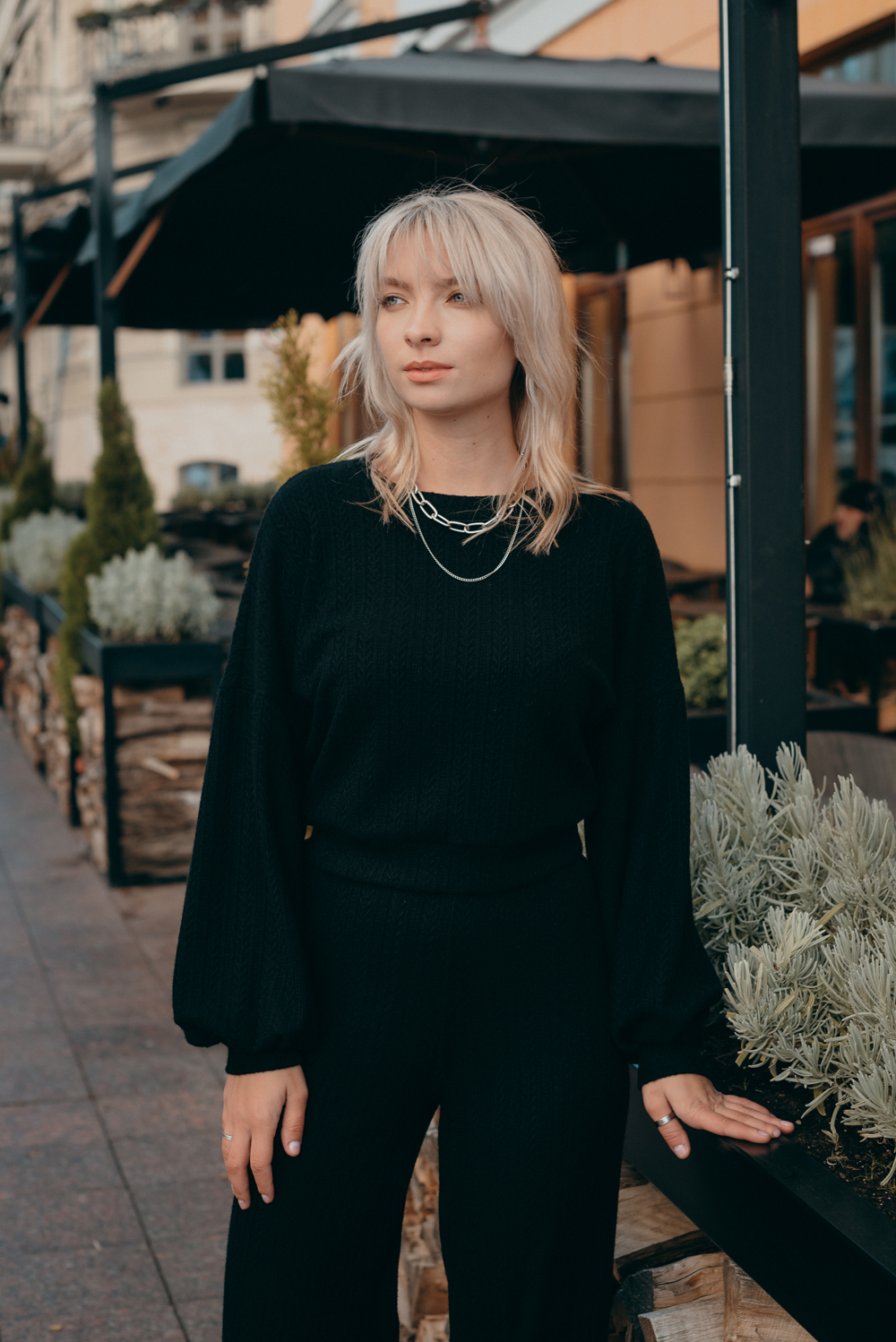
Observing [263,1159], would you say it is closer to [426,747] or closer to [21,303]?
[426,747]

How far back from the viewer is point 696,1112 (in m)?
1.77

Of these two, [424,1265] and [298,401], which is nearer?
[424,1265]

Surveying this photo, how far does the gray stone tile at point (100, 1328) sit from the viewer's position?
276 cm

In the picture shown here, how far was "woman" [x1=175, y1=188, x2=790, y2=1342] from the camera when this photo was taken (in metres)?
1.71

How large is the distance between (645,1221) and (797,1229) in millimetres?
547

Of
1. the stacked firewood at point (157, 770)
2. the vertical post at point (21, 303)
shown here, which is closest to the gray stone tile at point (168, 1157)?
the stacked firewood at point (157, 770)

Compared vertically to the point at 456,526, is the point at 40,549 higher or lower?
higher

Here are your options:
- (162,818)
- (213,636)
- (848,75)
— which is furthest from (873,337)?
(162,818)

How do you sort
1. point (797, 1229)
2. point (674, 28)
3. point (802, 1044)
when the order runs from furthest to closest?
point (674, 28) → point (802, 1044) → point (797, 1229)

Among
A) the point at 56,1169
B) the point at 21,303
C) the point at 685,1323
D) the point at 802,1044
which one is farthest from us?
the point at 21,303

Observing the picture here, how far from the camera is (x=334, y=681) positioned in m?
1.71

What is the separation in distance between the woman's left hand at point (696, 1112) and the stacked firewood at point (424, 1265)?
2.30 ft

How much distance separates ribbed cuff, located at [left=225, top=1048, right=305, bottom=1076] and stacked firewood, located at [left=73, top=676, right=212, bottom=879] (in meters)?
4.28

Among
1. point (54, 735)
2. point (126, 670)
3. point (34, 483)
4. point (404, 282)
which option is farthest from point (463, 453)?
point (34, 483)
